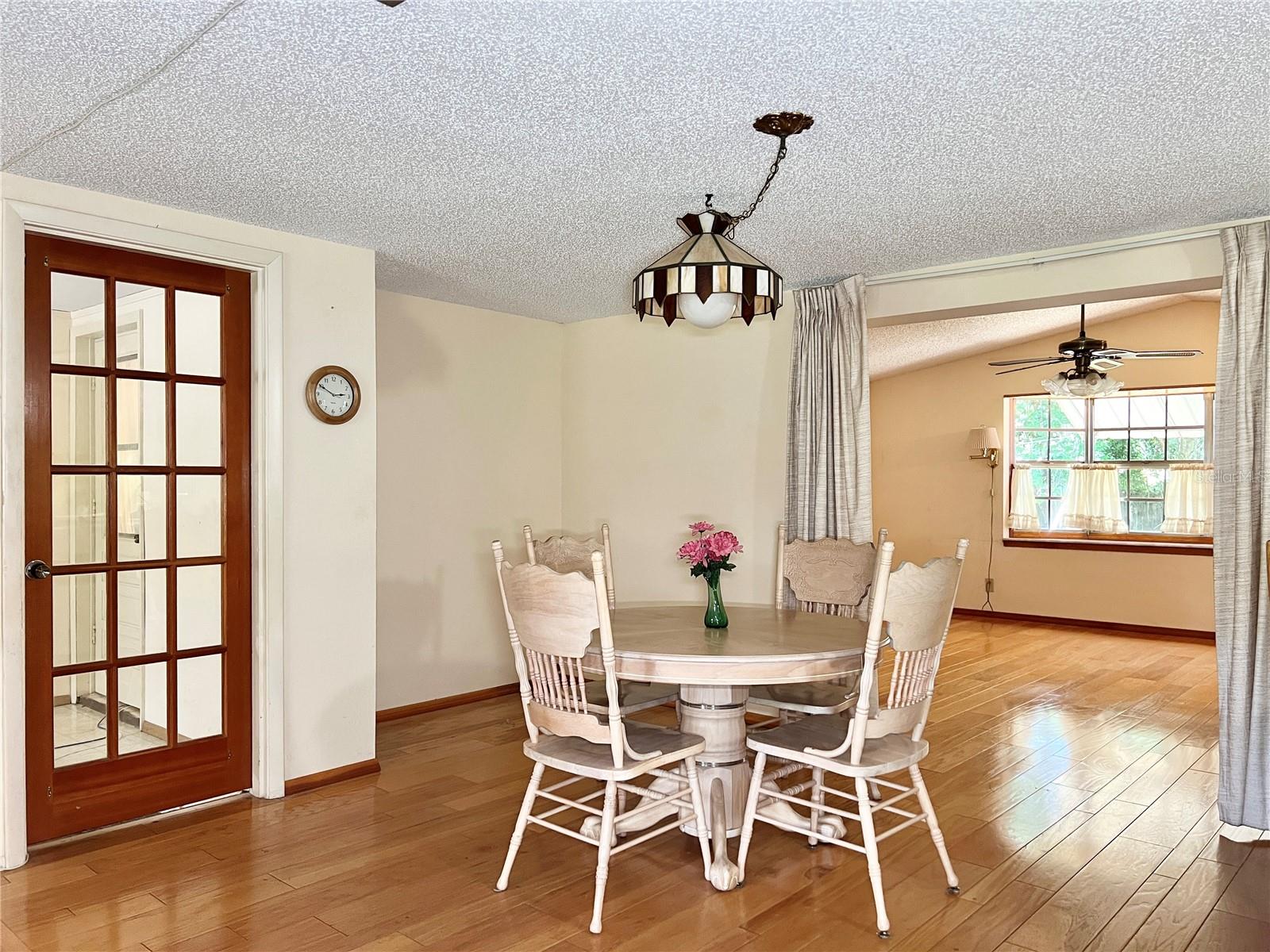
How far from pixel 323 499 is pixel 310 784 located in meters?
1.23

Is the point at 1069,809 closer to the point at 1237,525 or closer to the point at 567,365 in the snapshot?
the point at 1237,525

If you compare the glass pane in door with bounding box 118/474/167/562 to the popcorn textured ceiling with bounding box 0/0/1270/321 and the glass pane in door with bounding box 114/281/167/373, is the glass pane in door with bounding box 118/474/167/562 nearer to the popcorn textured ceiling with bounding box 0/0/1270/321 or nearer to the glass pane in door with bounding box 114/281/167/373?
the glass pane in door with bounding box 114/281/167/373

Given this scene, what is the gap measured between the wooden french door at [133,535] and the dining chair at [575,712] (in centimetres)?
146

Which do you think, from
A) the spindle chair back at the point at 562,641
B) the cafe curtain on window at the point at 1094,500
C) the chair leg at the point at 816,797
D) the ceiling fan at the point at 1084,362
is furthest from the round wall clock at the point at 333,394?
the cafe curtain on window at the point at 1094,500

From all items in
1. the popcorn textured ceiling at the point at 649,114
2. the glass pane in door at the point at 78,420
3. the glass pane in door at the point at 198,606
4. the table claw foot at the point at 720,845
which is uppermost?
the popcorn textured ceiling at the point at 649,114

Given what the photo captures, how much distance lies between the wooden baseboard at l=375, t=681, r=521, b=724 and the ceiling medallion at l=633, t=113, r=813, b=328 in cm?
306

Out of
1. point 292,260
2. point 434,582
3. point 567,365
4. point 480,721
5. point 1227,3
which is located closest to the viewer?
point 1227,3

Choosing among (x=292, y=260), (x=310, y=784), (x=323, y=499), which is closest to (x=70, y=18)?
(x=292, y=260)

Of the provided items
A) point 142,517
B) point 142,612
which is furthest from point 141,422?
point 142,612

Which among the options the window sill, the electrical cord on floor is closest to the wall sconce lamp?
the electrical cord on floor

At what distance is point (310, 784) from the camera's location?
12.5 ft

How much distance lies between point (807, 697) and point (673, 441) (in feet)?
7.67

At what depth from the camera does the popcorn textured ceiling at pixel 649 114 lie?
6.55 feet

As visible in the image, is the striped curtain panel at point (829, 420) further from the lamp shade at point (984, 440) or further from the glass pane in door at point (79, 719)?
the lamp shade at point (984, 440)
